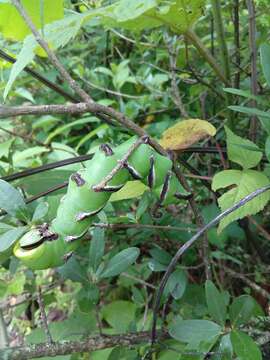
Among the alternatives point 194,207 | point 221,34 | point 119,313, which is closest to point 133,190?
point 194,207

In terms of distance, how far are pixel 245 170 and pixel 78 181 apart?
257 mm

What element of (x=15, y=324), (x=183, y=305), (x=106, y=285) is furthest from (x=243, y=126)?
(x=15, y=324)

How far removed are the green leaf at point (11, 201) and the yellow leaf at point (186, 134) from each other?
0.21 m

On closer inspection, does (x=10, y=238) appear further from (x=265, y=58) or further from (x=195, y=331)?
(x=265, y=58)

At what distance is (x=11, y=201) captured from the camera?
0.56 metres

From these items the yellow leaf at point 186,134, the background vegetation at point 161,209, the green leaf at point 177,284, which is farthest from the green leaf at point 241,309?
the yellow leaf at point 186,134

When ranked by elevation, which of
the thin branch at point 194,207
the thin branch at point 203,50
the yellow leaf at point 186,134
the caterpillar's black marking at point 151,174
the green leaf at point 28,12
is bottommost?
the thin branch at point 194,207

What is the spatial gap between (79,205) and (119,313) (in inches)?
25.5

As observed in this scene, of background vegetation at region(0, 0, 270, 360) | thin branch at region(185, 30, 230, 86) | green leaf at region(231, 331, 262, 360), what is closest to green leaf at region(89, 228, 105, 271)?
background vegetation at region(0, 0, 270, 360)

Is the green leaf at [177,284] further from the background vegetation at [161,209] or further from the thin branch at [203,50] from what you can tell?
the thin branch at [203,50]

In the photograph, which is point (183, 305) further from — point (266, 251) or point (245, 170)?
point (245, 170)

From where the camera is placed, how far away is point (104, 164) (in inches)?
19.0

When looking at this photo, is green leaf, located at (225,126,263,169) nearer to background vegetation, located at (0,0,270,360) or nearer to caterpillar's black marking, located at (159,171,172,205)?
background vegetation, located at (0,0,270,360)

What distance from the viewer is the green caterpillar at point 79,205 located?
476 millimetres
